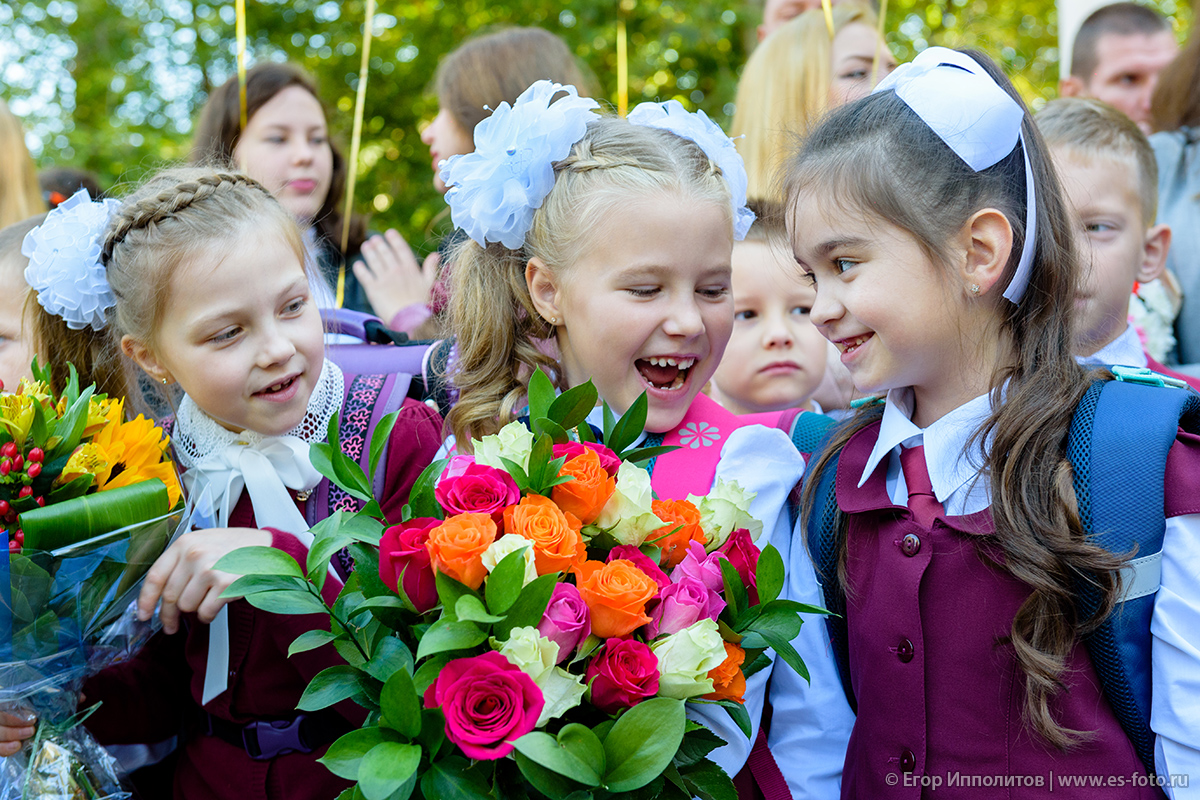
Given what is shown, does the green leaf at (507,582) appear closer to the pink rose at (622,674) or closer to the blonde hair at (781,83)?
the pink rose at (622,674)

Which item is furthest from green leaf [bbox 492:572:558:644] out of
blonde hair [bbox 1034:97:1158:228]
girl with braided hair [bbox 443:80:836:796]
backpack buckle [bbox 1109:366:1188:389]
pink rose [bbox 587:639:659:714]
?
blonde hair [bbox 1034:97:1158:228]

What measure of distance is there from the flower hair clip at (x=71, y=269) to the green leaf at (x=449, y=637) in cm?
143

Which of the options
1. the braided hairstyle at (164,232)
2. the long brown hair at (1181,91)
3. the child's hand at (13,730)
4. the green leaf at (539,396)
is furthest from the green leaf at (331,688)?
the long brown hair at (1181,91)

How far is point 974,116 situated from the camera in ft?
5.96

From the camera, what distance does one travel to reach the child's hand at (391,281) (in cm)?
426

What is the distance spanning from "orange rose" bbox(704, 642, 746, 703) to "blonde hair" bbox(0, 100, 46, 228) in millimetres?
3921

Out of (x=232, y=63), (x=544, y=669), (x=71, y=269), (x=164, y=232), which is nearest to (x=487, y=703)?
(x=544, y=669)

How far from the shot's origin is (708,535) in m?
1.65

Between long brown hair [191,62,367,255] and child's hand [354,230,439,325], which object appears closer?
child's hand [354,230,439,325]

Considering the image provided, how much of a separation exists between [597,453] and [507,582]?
31 centimetres

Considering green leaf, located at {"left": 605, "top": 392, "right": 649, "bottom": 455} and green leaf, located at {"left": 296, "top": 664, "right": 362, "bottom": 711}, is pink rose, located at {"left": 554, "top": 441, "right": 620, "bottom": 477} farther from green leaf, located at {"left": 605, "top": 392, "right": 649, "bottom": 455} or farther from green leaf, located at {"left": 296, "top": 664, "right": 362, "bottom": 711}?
green leaf, located at {"left": 296, "top": 664, "right": 362, "bottom": 711}

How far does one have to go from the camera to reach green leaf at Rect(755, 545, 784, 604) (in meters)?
1.56

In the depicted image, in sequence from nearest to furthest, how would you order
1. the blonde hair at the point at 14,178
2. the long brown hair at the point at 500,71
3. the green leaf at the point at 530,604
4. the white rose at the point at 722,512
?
the green leaf at the point at 530,604 < the white rose at the point at 722,512 < the long brown hair at the point at 500,71 < the blonde hair at the point at 14,178

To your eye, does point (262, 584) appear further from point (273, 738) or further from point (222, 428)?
point (222, 428)
